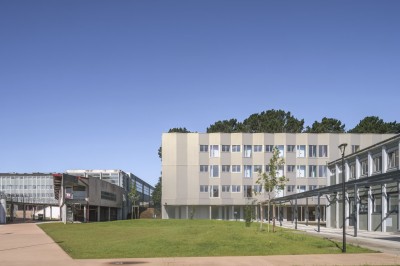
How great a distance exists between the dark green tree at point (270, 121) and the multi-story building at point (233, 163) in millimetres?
40737

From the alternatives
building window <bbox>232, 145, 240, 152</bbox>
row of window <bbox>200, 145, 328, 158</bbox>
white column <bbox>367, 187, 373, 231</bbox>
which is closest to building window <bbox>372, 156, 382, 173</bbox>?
white column <bbox>367, 187, 373, 231</bbox>

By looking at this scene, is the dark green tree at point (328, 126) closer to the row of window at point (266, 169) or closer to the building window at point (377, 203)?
the row of window at point (266, 169)

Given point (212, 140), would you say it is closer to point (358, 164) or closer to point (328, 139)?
point (328, 139)

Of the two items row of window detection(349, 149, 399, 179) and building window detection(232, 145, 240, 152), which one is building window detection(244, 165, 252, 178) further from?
row of window detection(349, 149, 399, 179)

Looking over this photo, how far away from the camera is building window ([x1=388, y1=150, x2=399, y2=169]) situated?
4535cm

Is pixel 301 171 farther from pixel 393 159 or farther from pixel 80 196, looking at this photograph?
pixel 393 159

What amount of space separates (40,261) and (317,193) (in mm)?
37110

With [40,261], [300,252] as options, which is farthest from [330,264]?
[40,261]

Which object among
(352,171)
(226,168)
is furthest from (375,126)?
(352,171)

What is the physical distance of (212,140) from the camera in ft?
307

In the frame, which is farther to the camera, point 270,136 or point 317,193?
point 270,136

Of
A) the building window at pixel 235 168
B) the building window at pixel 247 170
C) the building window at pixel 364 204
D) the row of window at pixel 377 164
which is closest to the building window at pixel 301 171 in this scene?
the building window at pixel 247 170

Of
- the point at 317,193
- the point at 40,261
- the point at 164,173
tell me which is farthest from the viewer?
the point at 164,173

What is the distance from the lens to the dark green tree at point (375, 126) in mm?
122188
